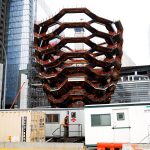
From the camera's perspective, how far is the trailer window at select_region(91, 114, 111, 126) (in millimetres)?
21172

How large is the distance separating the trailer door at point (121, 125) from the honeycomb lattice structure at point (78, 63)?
48175mm

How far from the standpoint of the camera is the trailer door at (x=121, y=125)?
67.8 ft

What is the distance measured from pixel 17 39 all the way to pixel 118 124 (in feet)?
401

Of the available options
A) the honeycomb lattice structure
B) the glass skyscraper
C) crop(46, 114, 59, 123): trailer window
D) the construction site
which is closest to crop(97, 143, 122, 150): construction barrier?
the construction site

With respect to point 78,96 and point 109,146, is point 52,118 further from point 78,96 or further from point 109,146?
point 78,96

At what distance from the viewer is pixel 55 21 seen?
243 feet

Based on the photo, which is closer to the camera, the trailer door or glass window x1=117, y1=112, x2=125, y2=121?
the trailer door

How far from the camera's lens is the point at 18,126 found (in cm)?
2445

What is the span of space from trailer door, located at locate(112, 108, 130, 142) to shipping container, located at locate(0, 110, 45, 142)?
293 inches

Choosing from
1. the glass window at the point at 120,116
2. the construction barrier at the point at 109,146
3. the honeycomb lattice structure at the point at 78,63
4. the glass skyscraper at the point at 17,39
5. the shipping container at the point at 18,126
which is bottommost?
the construction barrier at the point at 109,146

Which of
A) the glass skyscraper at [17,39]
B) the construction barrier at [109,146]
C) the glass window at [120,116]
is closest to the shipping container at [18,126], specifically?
the glass window at [120,116]

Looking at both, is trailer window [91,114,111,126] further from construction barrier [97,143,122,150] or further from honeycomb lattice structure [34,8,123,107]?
honeycomb lattice structure [34,8,123,107]

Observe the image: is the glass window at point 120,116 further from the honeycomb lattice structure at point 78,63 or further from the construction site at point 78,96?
the honeycomb lattice structure at point 78,63

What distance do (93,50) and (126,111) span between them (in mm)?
51879
